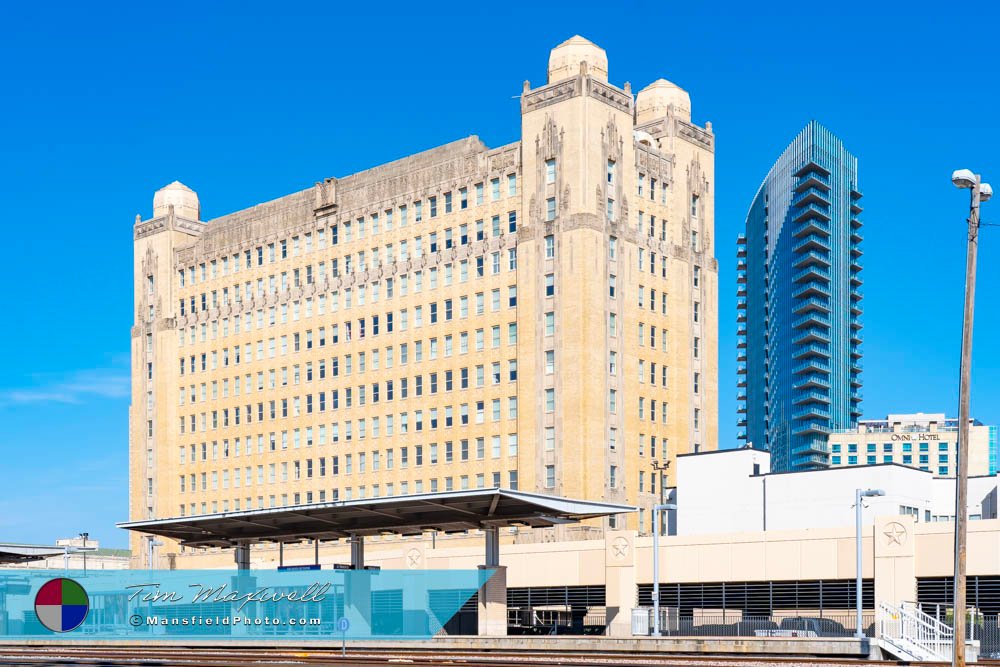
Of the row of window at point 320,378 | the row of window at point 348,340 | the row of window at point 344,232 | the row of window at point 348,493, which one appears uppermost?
the row of window at point 344,232

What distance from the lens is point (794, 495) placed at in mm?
85125

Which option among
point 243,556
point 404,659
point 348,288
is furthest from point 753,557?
point 348,288

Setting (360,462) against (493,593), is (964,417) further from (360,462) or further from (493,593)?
(360,462)

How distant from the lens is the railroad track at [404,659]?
4138 cm

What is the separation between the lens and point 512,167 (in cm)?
10531

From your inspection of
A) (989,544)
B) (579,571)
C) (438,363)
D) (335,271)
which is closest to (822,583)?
(989,544)

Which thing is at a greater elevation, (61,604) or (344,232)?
(344,232)

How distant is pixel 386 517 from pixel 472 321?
1872 inches

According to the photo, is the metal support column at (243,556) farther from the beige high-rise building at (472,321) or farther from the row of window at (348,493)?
the beige high-rise building at (472,321)

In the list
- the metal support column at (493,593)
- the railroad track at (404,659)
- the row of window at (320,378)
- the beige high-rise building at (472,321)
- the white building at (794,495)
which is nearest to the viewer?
the railroad track at (404,659)

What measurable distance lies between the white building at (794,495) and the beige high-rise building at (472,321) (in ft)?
36.8

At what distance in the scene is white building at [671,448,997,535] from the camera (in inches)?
3214

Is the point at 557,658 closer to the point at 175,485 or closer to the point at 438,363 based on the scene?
the point at 438,363

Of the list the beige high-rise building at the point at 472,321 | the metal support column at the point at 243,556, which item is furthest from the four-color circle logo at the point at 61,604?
the beige high-rise building at the point at 472,321
